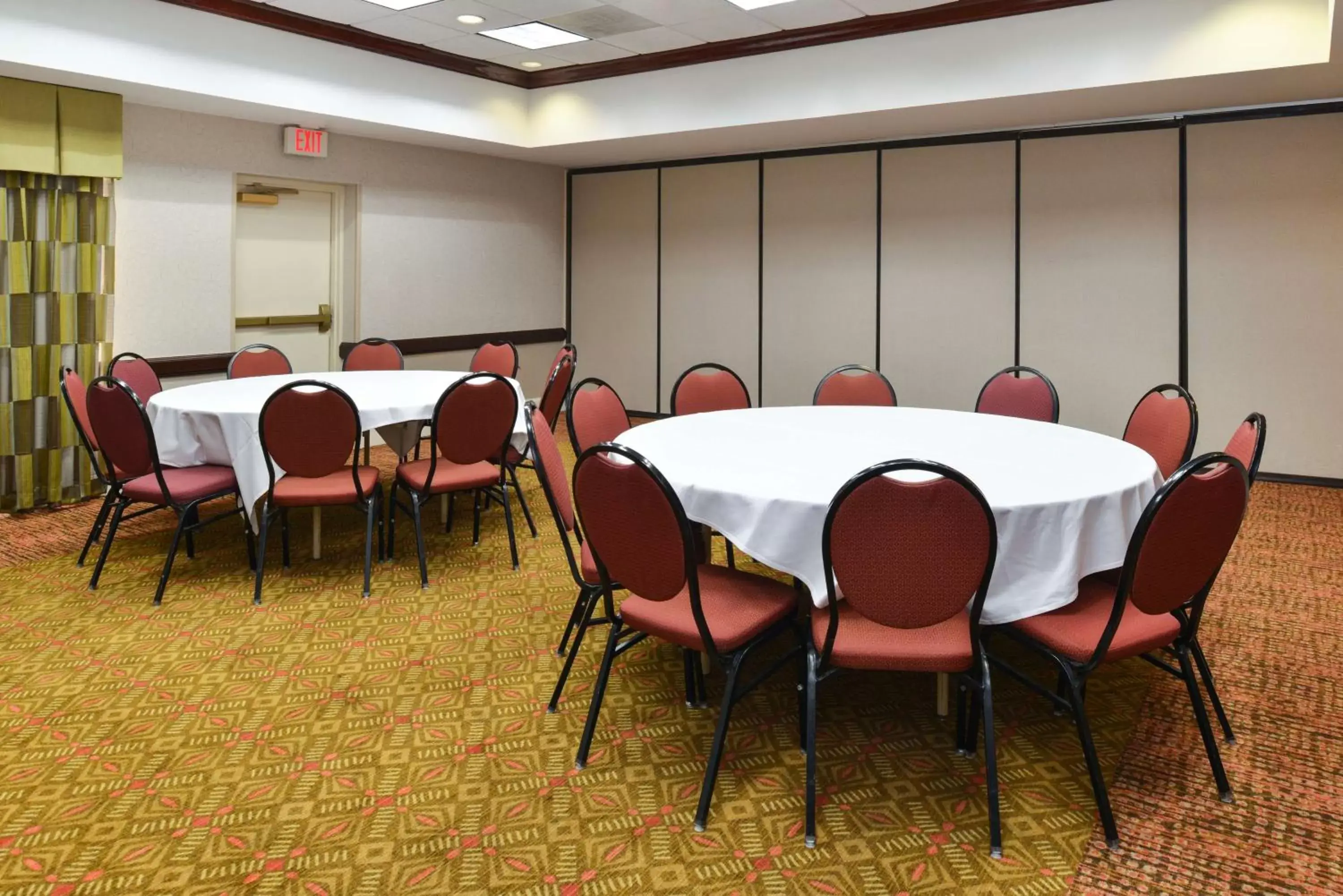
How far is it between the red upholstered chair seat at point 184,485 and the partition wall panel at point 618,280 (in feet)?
17.8

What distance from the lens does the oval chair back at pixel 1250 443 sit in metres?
2.82

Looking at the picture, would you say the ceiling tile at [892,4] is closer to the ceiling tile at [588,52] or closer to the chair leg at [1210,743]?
the ceiling tile at [588,52]

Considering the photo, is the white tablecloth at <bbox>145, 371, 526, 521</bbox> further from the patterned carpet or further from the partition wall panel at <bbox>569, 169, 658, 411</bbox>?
the partition wall panel at <bbox>569, 169, 658, 411</bbox>

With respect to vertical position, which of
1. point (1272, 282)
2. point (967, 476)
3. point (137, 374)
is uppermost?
point (1272, 282)

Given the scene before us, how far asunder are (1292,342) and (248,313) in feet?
24.0

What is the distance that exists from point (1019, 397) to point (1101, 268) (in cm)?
274

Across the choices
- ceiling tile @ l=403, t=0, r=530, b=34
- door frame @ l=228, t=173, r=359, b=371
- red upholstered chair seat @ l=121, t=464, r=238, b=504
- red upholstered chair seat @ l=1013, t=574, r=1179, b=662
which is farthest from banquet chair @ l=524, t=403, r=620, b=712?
door frame @ l=228, t=173, r=359, b=371

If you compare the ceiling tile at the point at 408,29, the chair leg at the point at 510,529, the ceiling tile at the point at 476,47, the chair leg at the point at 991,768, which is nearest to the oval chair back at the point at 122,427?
the chair leg at the point at 510,529

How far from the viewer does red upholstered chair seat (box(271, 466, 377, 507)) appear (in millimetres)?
4137

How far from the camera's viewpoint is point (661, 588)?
248cm

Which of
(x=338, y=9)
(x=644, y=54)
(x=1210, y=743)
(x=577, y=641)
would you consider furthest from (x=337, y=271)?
(x=1210, y=743)

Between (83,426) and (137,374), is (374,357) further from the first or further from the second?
(83,426)

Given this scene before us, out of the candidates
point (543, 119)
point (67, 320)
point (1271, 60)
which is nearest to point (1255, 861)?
point (1271, 60)

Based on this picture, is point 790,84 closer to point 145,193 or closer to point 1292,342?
point 1292,342
